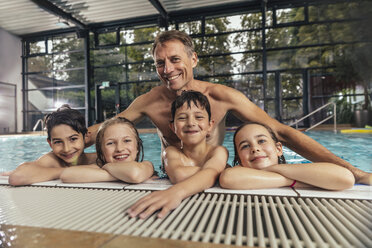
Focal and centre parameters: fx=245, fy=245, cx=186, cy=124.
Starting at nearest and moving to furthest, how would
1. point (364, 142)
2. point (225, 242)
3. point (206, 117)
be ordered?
point (225, 242) → point (206, 117) → point (364, 142)

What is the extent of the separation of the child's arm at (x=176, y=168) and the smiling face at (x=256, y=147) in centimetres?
34

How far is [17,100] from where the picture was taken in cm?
1298

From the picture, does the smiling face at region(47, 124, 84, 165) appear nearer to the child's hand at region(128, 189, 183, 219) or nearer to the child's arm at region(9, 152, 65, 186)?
the child's arm at region(9, 152, 65, 186)

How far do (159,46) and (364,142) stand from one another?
5900 millimetres

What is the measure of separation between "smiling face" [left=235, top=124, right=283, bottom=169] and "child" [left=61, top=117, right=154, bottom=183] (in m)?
0.69

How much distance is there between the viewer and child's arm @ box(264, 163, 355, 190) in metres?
1.34

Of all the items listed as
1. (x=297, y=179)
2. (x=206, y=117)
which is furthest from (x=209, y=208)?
(x=206, y=117)

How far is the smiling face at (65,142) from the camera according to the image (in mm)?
2021

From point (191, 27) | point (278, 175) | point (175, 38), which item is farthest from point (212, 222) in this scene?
point (191, 27)

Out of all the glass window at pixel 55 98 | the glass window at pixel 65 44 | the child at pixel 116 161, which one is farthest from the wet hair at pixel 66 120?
the glass window at pixel 65 44

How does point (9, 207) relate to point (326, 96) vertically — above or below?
below

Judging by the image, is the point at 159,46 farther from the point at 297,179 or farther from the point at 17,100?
the point at 17,100

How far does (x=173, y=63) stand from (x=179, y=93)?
0.93 ft

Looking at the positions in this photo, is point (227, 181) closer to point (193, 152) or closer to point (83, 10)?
point (193, 152)
